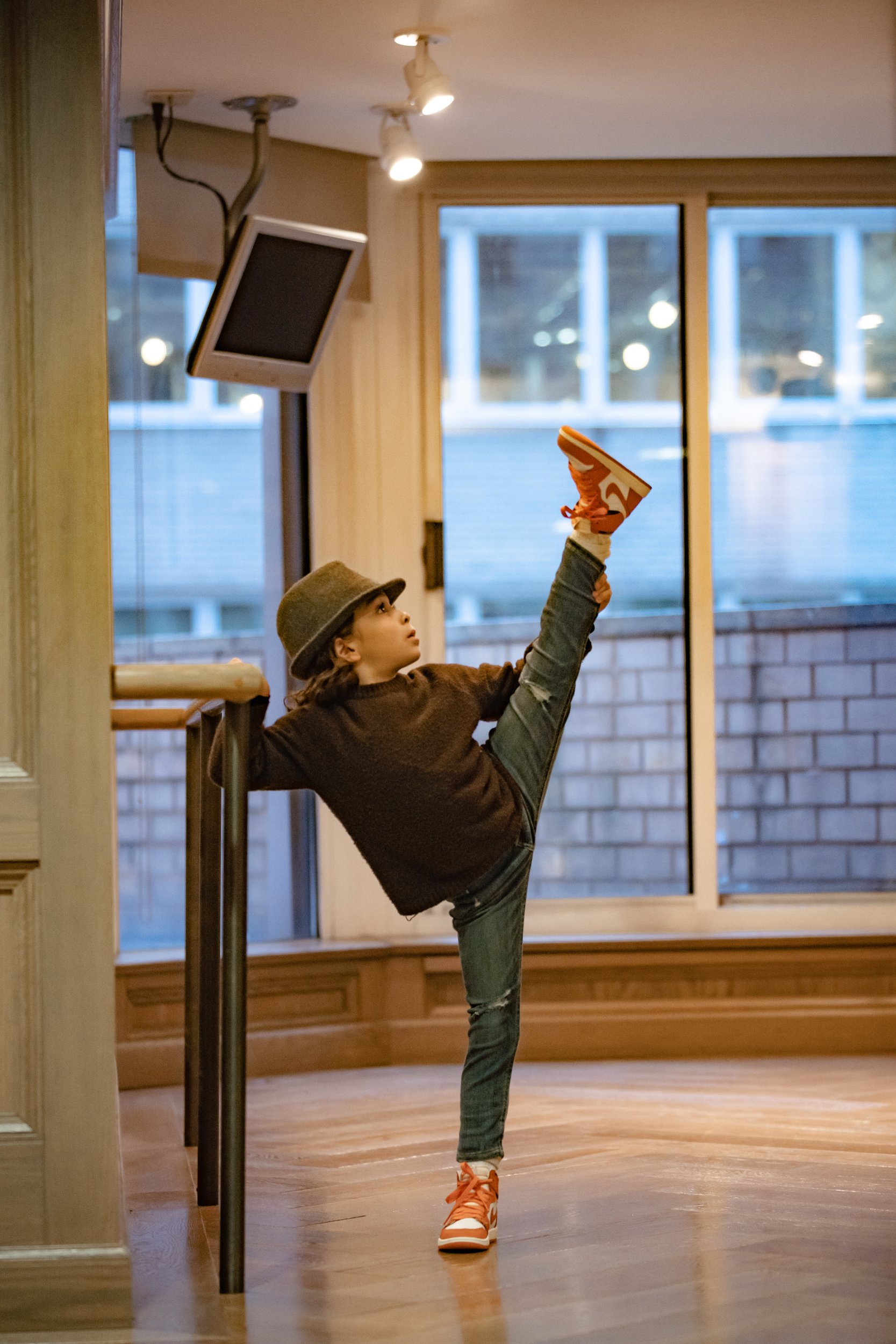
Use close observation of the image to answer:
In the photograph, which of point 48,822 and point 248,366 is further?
point 248,366

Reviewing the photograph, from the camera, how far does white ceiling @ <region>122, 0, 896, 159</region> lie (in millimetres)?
3227

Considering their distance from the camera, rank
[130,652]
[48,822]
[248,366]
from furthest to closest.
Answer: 1. [130,652]
2. [248,366]
3. [48,822]

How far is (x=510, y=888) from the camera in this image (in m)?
2.49

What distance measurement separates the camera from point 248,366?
3670 mm

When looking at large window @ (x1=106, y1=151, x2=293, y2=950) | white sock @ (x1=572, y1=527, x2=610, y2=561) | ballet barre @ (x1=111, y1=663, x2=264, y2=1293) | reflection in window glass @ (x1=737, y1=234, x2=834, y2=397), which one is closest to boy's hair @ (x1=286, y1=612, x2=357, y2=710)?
ballet barre @ (x1=111, y1=663, x2=264, y2=1293)

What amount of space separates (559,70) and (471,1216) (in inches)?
97.0

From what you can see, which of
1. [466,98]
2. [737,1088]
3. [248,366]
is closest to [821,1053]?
[737,1088]

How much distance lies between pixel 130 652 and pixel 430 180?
1471 mm

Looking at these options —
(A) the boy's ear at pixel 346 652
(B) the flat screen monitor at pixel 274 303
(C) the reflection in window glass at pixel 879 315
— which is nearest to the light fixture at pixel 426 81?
(B) the flat screen monitor at pixel 274 303

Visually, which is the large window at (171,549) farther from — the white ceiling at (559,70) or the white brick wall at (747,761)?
the white brick wall at (747,761)

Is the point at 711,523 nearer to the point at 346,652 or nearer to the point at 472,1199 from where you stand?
the point at 346,652

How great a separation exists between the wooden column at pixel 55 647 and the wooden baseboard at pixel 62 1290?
21 mm

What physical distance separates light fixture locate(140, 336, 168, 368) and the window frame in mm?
674

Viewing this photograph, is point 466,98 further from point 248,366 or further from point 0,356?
point 0,356
